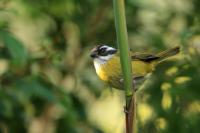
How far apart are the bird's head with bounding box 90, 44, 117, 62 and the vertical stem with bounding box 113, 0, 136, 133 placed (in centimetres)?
169

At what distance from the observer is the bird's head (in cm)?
347

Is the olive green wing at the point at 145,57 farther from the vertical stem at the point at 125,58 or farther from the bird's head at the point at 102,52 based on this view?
the vertical stem at the point at 125,58

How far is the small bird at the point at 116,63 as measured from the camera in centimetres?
329

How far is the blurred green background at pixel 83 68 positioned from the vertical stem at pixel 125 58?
103cm

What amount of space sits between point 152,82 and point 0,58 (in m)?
1.01

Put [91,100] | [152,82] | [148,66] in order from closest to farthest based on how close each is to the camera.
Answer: [148,66]
[152,82]
[91,100]

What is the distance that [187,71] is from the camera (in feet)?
10.8

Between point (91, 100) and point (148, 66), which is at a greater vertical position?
point (148, 66)

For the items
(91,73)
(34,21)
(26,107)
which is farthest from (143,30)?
(26,107)

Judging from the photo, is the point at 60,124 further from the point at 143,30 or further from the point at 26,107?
the point at 143,30

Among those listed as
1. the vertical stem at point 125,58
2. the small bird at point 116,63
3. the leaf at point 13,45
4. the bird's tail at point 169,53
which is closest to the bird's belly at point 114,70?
the small bird at point 116,63

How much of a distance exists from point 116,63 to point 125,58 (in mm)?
1943

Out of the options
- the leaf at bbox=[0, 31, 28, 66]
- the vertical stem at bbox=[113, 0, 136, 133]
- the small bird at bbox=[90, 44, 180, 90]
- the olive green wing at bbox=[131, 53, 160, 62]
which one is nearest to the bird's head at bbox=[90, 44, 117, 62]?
the small bird at bbox=[90, 44, 180, 90]

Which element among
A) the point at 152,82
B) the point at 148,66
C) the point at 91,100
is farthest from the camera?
the point at 91,100
